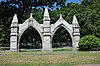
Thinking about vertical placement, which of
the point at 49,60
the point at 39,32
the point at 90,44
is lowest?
the point at 49,60

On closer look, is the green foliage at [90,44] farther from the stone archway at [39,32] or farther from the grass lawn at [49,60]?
the grass lawn at [49,60]

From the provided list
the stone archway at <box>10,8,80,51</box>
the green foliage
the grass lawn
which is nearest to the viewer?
the grass lawn

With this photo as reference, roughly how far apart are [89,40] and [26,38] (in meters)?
26.0

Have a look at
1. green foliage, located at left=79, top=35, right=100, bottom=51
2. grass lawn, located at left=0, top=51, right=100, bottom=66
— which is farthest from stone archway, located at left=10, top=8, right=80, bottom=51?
grass lawn, located at left=0, top=51, right=100, bottom=66

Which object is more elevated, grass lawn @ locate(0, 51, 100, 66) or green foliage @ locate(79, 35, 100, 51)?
green foliage @ locate(79, 35, 100, 51)

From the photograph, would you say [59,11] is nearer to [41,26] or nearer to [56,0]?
[56,0]

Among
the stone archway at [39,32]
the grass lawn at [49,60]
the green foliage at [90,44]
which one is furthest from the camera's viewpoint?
the stone archway at [39,32]

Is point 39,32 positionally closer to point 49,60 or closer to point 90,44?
point 90,44

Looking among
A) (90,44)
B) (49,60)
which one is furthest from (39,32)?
(49,60)

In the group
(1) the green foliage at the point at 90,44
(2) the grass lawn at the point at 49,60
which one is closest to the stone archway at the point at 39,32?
(1) the green foliage at the point at 90,44

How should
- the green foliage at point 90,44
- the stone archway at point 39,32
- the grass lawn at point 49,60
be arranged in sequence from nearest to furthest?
1. the grass lawn at point 49,60
2. the green foliage at point 90,44
3. the stone archway at point 39,32

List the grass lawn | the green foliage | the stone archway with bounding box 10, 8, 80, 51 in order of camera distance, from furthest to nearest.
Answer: the stone archway with bounding box 10, 8, 80, 51
the green foliage
the grass lawn

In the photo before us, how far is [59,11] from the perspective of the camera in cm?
5666

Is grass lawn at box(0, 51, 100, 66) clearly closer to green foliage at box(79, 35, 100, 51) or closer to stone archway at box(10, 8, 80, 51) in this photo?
green foliage at box(79, 35, 100, 51)
